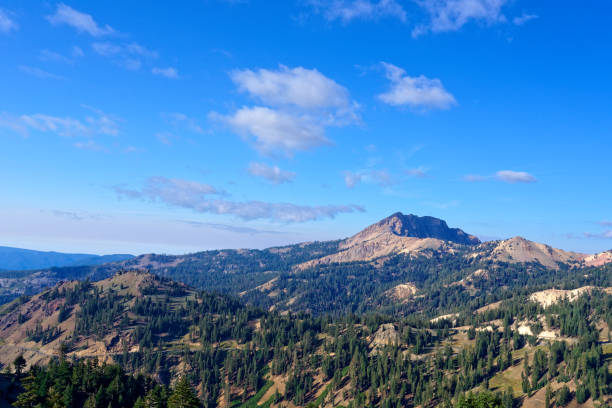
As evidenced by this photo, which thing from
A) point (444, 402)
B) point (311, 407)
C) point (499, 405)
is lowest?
point (444, 402)

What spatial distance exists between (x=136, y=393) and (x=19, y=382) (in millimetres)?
42109

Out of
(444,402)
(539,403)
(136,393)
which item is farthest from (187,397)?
(539,403)

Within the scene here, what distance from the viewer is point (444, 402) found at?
200 meters

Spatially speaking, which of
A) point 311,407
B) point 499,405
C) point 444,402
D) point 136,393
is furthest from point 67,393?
point 444,402

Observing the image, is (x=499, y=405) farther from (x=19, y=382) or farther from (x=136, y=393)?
(x=19, y=382)

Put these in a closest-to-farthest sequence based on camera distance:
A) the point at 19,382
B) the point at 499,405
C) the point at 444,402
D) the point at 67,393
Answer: the point at 499,405
the point at 67,393
the point at 19,382
the point at 444,402

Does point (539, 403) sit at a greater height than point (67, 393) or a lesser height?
lesser

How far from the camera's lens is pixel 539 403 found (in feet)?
625

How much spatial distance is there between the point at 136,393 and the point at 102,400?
69.6 ft

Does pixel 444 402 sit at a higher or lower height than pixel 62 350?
lower

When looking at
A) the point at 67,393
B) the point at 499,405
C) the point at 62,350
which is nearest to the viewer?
the point at 499,405

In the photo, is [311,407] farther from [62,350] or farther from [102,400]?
[62,350]

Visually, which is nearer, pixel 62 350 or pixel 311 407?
pixel 311 407

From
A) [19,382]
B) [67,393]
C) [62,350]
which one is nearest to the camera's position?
[67,393]
